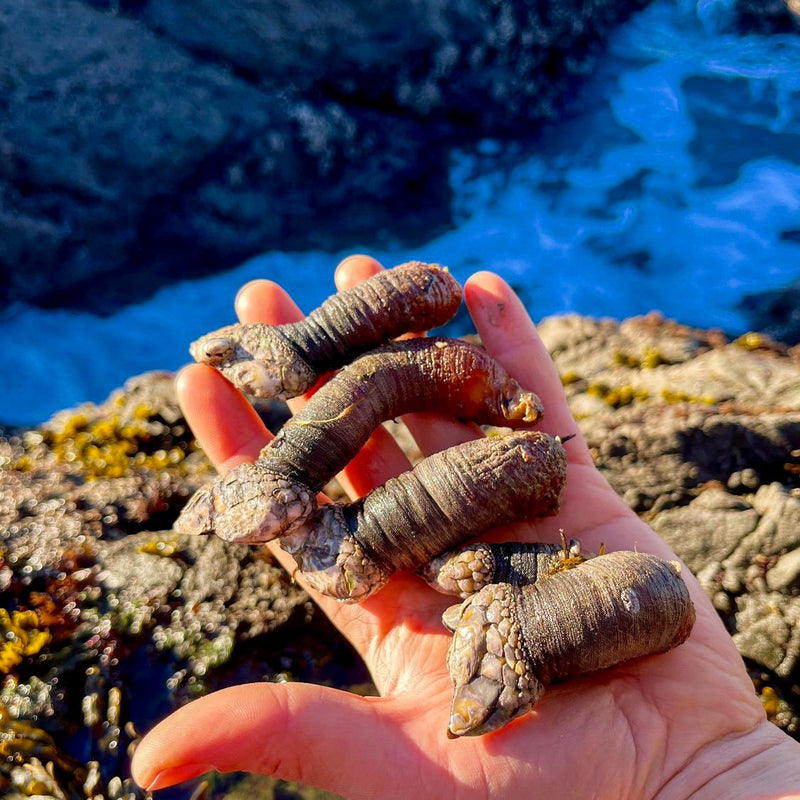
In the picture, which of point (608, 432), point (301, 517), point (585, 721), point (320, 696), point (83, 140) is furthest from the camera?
point (83, 140)

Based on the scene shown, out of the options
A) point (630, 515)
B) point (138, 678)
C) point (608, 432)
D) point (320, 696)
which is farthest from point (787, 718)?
point (138, 678)

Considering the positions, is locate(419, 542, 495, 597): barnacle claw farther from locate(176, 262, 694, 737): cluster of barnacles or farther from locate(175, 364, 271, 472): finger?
locate(175, 364, 271, 472): finger

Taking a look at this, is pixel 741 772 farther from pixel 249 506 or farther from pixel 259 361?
pixel 259 361

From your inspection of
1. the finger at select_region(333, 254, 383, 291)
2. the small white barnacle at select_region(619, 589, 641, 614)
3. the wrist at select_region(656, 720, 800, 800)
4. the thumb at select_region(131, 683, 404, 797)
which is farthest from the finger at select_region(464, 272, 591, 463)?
the thumb at select_region(131, 683, 404, 797)

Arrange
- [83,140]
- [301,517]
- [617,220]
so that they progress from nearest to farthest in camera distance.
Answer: [301,517] → [83,140] → [617,220]

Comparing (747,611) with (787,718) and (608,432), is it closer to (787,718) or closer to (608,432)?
(787,718)

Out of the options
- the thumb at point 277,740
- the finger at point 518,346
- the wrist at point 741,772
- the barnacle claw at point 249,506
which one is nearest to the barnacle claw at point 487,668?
the thumb at point 277,740

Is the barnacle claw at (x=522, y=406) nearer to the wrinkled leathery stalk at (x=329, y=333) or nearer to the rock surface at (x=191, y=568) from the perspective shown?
the wrinkled leathery stalk at (x=329, y=333)

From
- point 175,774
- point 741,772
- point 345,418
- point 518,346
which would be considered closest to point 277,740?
Answer: point 175,774
